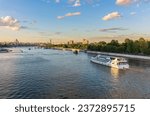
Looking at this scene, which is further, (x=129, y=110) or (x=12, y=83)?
(x=12, y=83)

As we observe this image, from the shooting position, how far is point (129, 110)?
8.39 feet

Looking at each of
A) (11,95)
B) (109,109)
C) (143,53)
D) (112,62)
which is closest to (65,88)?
(11,95)

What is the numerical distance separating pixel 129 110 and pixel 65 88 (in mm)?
3086

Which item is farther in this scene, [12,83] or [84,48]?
[84,48]

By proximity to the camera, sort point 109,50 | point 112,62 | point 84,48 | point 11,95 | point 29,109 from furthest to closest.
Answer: point 84,48 < point 109,50 < point 112,62 < point 11,95 < point 29,109

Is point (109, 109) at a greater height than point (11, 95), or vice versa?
point (109, 109)

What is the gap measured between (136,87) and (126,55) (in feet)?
34.5

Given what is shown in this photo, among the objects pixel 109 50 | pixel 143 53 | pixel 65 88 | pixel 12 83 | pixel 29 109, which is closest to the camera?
pixel 29 109

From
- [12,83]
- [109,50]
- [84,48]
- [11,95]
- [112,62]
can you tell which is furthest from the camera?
[84,48]

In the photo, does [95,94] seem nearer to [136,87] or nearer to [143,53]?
[136,87]

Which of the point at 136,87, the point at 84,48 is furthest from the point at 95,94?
the point at 84,48

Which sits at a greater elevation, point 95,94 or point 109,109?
point 109,109

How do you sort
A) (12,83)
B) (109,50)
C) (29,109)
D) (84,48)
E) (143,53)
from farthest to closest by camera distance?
(84,48) < (109,50) < (143,53) < (12,83) < (29,109)

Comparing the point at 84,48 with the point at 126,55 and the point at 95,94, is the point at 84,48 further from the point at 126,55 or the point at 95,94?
the point at 95,94
